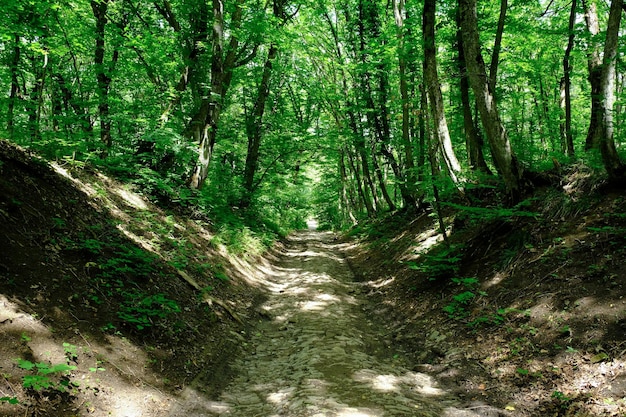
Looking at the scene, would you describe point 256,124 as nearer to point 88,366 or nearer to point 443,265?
point 443,265

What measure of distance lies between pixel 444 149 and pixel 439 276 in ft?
9.74

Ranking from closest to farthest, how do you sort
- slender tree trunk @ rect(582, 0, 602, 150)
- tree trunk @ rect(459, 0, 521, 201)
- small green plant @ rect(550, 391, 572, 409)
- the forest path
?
small green plant @ rect(550, 391, 572, 409) < the forest path < tree trunk @ rect(459, 0, 521, 201) < slender tree trunk @ rect(582, 0, 602, 150)

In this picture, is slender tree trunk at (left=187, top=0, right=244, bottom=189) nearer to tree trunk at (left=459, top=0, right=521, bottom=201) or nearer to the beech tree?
the beech tree

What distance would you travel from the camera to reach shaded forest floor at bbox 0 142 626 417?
12.6 feet

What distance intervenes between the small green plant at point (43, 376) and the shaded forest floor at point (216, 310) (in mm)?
16

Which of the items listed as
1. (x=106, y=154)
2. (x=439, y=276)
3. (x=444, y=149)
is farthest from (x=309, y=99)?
(x=439, y=276)

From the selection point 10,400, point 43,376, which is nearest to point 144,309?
point 43,376

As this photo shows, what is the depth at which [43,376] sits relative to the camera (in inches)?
134

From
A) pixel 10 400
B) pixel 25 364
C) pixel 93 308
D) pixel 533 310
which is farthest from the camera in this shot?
pixel 533 310

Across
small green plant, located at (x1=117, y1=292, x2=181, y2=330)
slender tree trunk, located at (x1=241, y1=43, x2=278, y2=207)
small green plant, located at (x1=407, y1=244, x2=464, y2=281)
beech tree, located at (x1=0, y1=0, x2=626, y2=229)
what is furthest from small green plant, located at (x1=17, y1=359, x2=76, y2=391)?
slender tree trunk, located at (x1=241, y1=43, x2=278, y2=207)

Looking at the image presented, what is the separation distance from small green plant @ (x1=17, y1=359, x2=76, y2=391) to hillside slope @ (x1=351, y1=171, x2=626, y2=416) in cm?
432

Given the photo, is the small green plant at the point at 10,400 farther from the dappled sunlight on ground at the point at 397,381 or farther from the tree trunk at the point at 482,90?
the tree trunk at the point at 482,90

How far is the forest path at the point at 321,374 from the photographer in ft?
14.0

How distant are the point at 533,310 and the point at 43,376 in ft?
19.1
